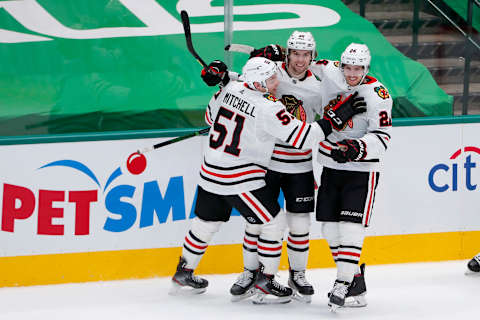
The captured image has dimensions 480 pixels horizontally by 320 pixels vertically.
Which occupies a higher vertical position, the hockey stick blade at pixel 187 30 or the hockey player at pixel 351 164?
the hockey stick blade at pixel 187 30

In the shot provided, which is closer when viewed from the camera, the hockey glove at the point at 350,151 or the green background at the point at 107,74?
the hockey glove at the point at 350,151

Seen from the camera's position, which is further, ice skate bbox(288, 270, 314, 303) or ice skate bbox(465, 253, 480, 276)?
ice skate bbox(465, 253, 480, 276)

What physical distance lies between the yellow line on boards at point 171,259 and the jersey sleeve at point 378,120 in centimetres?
102

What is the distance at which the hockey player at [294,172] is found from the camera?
4062 mm

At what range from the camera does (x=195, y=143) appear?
4.49 meters

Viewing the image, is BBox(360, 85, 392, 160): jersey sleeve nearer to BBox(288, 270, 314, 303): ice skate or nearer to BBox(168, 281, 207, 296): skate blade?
BBox(288, 270, 314, 303): ice skate

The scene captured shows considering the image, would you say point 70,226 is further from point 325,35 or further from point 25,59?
point 325,35

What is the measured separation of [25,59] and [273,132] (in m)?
1.50

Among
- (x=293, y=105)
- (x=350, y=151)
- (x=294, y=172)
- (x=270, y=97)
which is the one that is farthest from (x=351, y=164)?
(x=270, y=97)

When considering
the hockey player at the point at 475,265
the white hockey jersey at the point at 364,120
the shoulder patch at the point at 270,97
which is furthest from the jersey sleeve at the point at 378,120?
the hockey player at the point at 475,265

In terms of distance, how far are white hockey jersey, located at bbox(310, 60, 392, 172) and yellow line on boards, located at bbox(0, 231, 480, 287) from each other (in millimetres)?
849

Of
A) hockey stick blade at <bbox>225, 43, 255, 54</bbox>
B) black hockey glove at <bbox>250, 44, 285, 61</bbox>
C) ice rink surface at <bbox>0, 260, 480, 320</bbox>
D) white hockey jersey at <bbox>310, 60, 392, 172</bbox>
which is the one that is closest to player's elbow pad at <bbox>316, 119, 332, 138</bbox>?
white hockey jersey at <bbox>310, 60, 392, 172</bbox>

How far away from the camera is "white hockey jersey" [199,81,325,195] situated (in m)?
3.79

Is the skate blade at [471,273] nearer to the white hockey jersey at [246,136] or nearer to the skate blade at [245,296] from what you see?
the skate blade at [245,296]
